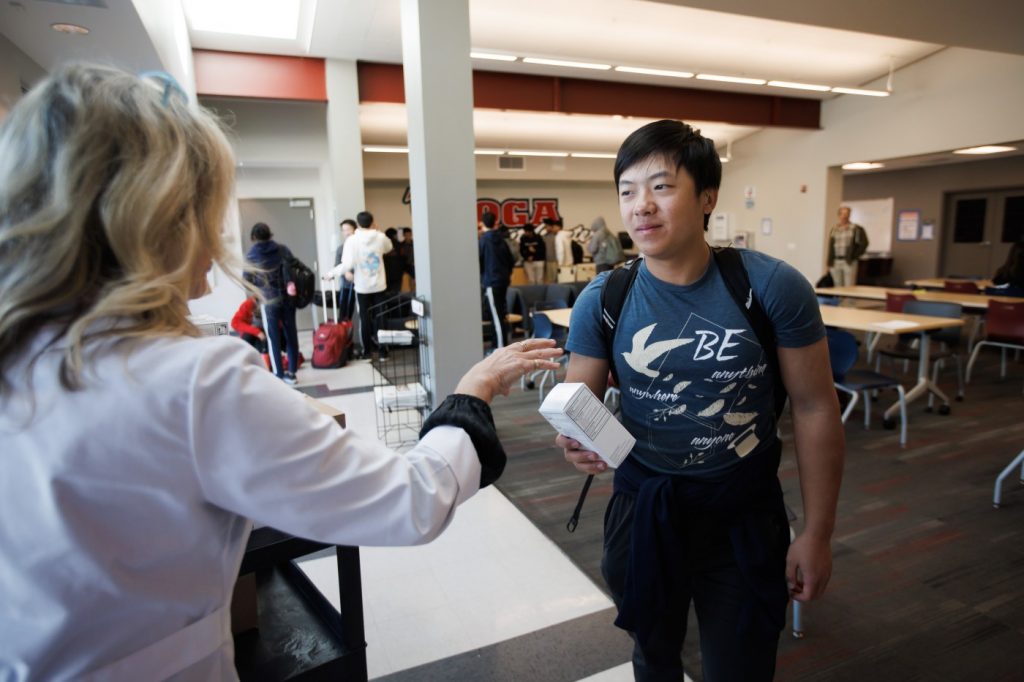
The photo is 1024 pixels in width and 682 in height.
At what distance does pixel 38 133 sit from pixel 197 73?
302 inches

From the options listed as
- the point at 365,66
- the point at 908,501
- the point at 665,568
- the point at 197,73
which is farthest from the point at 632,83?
the point at 665,568

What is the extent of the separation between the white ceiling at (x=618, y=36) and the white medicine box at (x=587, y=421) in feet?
11.6

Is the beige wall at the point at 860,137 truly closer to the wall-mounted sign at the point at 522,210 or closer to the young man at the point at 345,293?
the wall-mounted sign at the point at 522,210

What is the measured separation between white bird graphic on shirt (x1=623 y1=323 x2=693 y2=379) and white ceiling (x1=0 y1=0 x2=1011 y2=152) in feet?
11.6

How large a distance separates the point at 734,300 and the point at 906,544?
237cm

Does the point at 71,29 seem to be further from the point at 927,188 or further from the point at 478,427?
the point at 927,188

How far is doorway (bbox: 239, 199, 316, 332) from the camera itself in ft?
30.5

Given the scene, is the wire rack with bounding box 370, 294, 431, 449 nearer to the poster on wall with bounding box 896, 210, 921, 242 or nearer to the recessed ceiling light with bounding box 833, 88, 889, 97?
the recessed ceiling light with bounding box 833, 88, 889, 97

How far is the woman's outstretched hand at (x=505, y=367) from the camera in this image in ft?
3.29

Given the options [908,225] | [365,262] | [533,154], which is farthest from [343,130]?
[908,225]

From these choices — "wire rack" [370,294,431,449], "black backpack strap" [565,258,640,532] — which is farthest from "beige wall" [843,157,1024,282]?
"black backpack strap" [565,258,640,532]

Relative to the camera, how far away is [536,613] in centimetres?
229

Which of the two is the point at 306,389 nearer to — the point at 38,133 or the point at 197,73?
the point at 197,73

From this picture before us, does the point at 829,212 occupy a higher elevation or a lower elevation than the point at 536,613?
higher
